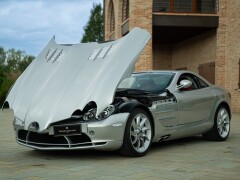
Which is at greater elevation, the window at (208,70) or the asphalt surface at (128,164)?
the window at (208,70)

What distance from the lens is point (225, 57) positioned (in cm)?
1958

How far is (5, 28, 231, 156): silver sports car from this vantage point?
651cm

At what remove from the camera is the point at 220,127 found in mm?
8914

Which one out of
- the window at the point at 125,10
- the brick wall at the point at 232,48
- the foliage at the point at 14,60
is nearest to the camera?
the brick wall at the point at 232,48

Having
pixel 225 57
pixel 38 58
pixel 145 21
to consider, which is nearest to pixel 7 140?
pixel 38 58

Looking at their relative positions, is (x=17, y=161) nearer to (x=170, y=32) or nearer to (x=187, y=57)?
(x=170, y=32)

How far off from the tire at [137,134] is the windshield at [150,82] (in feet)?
2.89

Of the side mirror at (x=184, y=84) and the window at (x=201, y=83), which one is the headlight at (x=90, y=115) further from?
the window at (x=201, y=83)

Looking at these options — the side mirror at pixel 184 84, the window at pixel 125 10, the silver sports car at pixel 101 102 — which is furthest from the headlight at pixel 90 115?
the window at pixel 125 10

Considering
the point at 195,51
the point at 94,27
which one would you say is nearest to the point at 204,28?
the point at 195,51

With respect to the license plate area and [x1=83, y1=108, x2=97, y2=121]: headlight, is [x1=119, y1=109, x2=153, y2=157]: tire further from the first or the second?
the license plate area

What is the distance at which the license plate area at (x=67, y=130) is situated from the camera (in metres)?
6.44

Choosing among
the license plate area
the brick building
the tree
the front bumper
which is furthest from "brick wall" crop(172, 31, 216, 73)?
the tree

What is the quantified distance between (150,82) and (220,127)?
71.4 inches
